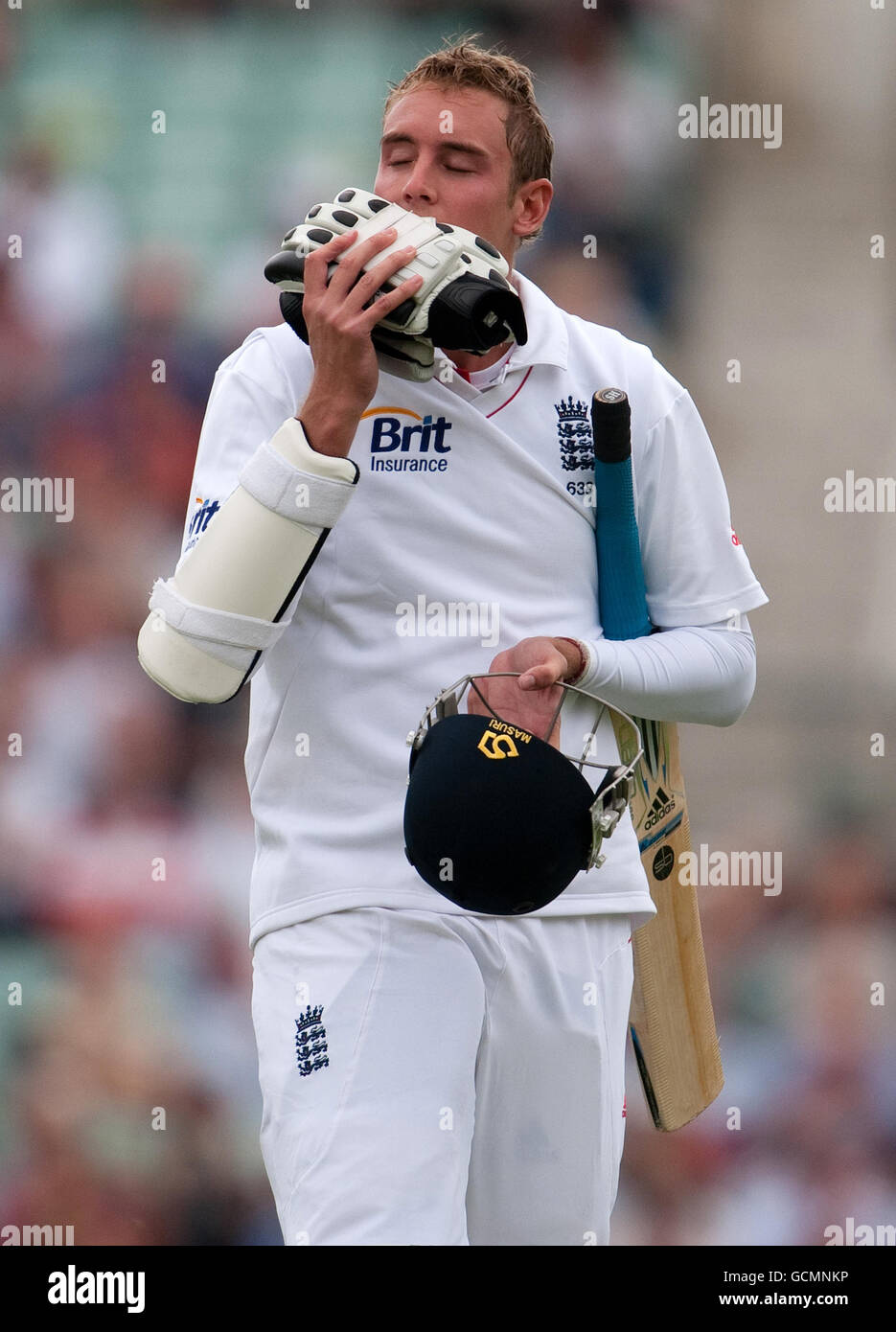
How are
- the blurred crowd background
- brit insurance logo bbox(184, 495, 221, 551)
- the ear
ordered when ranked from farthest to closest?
the blurred crowd background < the ear < brit insurance logo bbox(184, 495, 221, 551)

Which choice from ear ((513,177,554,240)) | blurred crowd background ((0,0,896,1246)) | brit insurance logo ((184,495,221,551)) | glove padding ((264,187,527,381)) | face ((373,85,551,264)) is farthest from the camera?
blurred crowd background ((0,0,896,1246))

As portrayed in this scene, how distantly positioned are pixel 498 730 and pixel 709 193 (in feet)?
9.54

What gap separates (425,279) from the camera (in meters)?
1.89

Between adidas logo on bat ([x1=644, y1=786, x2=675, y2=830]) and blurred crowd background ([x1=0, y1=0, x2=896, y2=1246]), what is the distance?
150cm

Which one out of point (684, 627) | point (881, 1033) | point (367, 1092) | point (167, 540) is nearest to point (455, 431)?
point (684, 627)

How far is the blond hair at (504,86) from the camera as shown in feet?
7.45

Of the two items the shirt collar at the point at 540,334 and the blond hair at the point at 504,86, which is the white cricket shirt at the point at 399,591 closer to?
the shirt collar at the point at 540,334

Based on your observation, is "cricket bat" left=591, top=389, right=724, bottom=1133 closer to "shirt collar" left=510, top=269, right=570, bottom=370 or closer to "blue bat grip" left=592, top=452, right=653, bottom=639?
"blue bat grip" left=592, top=452, right=653, bottom=639

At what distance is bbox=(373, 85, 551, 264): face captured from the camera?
7.13 feet

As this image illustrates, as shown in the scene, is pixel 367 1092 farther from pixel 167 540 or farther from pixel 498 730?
pixel 167 540

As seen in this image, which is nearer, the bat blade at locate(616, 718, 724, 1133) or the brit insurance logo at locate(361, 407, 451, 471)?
the brit insurance logo at locate(361, 407, 451, 471)

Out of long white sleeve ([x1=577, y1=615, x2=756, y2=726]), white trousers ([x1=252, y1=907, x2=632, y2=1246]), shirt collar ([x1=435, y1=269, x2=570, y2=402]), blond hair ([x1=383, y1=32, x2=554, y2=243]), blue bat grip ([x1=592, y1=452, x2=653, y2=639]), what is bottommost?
white trousers ([x1=252, y1=907, x2=632, y2=1246])

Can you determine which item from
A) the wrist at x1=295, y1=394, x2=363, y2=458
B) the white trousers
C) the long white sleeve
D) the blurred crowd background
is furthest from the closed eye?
the blurred crowd background

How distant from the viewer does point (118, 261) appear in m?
4.22
